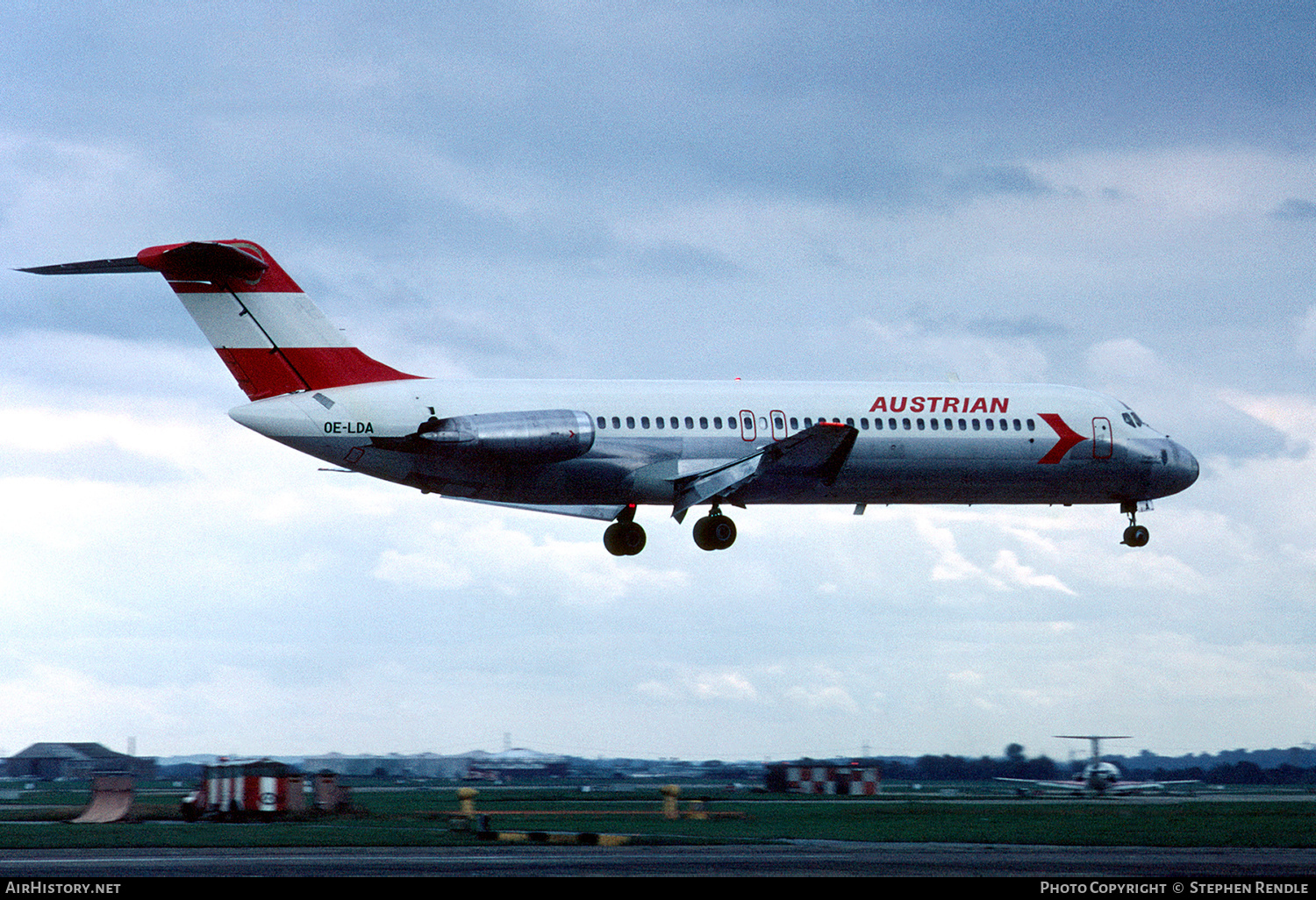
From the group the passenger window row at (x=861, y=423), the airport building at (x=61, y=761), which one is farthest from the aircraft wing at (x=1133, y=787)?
the airport building at (x=61, y=761)

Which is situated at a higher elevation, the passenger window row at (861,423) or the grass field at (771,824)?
the passenger window row at (861,423)

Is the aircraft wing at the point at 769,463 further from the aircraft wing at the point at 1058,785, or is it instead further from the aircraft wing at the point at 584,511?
the aircraft wing at the point at 1058,785

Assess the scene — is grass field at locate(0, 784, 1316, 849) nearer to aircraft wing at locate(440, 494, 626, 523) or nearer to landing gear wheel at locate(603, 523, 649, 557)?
landing gear wheel at locate(603, 523, 649, 557)

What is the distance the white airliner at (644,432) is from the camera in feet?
131

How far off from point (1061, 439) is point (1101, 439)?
4.75ft

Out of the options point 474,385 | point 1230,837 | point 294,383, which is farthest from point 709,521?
point 1230,837

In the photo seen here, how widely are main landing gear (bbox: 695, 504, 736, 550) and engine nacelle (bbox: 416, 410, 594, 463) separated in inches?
196

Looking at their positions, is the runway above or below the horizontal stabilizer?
below

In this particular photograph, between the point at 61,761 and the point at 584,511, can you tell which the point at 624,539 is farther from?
the point at 61,761

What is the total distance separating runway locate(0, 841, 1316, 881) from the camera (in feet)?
Result: 74.8

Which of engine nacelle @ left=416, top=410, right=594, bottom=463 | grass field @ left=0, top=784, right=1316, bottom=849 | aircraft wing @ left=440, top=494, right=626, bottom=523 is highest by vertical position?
engine nacelle @ left=416, top=410, right=594, bottom=463

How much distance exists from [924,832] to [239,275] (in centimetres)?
2032

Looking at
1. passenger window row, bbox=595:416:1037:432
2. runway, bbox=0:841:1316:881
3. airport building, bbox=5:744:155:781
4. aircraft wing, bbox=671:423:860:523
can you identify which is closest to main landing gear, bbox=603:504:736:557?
aircraft wing, bbox=671:423:860:523

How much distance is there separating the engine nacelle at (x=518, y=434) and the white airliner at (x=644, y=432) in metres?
0.04
